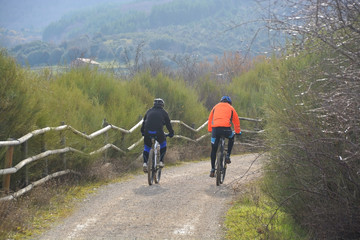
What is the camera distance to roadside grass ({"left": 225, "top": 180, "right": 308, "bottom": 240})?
278 inches

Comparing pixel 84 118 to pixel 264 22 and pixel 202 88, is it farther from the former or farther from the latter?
pixel 202 88

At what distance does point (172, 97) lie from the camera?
20.0 metres

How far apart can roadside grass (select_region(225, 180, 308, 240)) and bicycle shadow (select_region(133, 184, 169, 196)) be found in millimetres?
1838

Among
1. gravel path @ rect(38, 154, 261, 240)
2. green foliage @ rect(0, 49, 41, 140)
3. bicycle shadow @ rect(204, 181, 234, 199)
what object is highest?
green foliage @ rect(0, 49, 41, 140)

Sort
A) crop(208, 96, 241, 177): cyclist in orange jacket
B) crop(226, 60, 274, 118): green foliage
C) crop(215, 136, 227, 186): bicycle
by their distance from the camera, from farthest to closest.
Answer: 1. crop(226, 60, 274, 118): green foliage
2. crop(208, 96, 241, 177): cyclist in orange jacket
3. crop(215, 136, 227, 186): bicycle

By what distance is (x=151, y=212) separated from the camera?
855 centimetres

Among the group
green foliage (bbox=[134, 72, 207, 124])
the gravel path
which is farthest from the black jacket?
green foliage (bbox=[134, 72, 207, 124])

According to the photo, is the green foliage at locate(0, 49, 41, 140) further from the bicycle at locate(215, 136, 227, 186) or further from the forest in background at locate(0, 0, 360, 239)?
the bicycle at locate(215, 136, 227, 186)

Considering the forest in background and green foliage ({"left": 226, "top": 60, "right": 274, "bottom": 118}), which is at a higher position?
the forest in background

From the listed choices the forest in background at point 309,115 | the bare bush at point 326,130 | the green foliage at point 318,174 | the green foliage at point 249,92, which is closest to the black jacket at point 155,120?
the forest in background at point 309,115

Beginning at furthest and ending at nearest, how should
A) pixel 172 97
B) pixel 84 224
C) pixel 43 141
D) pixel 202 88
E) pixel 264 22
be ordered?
pixel 202 88, pixel 172 97, pixel 43 141, pixel 84 224, pixel 264 22

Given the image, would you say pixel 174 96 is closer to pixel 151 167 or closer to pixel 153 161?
pixel 153 161

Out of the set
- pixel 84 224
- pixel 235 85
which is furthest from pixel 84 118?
pixel 235 85

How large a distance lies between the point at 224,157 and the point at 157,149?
1.54 metres
